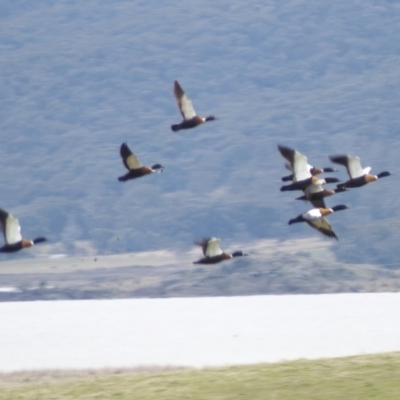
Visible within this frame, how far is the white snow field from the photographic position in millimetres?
57219

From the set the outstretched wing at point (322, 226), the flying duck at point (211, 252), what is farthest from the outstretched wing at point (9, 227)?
the outstretched wing at point (322, 226)

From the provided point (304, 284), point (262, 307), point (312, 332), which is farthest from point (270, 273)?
point (312, 332)

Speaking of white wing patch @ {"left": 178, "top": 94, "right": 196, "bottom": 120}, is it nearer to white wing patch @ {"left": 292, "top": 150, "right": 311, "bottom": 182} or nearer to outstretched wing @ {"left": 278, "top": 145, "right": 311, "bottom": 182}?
outstretched wing @ {"left": 278, "top": 145, "right": 311, "bottom": 182}

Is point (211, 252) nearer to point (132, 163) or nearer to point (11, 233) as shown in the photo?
point (132, 163)

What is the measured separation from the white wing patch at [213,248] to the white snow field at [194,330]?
86.6ft

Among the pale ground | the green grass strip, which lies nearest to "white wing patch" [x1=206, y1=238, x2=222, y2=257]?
the green grass strip

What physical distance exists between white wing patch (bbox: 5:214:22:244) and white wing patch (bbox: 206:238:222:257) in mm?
4586

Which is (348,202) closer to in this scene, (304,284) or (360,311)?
(304,284)

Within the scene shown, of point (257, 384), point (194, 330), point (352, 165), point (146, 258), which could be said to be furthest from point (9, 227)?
point (146, 258)

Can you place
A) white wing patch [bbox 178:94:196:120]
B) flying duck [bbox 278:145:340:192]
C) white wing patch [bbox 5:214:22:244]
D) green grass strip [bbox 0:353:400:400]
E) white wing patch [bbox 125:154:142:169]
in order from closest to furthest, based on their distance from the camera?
white wing patch [bbox 5:214:22:244], flying duck [bbox 278:145:340:192], white wing patch [bbox 125:154:142:169], white wing patch [bbox 178:94:196:120], green grass strip [bbox 0:353:400:400]

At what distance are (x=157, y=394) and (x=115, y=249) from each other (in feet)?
526

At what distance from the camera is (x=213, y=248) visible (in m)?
21.8

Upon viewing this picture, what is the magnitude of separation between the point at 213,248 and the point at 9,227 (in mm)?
5242

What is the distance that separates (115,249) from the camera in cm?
18388
